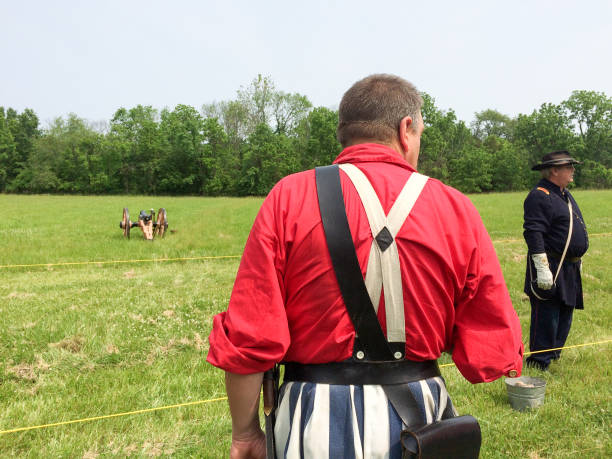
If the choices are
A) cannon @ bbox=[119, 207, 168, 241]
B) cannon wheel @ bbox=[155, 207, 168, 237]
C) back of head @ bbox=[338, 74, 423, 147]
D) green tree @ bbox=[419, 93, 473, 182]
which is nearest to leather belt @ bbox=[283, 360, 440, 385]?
back of head @ bbox=[338, 74, 423, 147]

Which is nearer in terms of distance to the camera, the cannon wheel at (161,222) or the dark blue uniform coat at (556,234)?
the dark blue uniform coat at (556,234)

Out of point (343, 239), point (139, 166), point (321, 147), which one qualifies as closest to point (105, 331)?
point (343, 239)

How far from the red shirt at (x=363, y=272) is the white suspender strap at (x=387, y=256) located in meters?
0.02

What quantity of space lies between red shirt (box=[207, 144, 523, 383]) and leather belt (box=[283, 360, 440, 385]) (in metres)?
0.03

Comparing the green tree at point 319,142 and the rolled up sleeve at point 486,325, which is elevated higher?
the green tree at point 319,142

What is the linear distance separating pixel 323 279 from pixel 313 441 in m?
0.51

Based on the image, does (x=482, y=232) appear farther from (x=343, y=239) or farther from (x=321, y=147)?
(x=321, y=147)

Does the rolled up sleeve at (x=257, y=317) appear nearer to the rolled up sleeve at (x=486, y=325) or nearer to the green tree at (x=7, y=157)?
the rolled up sleeve at (x=486, y=325)

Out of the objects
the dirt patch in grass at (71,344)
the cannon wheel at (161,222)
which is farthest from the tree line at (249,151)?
the dirt patch in grass at (71,344)

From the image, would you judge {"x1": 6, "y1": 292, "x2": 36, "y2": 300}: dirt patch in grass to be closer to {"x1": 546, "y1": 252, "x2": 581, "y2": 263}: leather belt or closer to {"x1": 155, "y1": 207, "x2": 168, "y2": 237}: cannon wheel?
{"x1": 155, "y1": 207, "x2": 168, "y2": 237}: cannon wheel

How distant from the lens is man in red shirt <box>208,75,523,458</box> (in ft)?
4.91

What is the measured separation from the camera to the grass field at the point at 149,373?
3738mm

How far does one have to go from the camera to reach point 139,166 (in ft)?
230

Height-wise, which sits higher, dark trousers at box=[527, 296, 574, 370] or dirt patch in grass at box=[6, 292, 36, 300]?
dark trousers at box=[527, 296, 574, 370]
